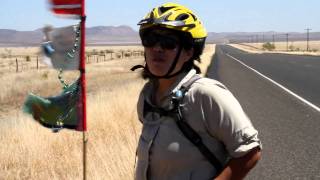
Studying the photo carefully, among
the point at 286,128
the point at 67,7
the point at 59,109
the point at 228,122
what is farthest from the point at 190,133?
the point at 286,128

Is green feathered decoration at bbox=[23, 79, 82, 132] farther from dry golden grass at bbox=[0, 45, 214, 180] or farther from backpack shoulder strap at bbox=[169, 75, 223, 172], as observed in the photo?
dry golden grass at bbox=[0, 45, 214, 180]

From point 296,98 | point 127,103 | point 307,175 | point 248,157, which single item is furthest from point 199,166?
point 296,98

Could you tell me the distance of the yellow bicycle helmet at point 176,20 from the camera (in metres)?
2.42

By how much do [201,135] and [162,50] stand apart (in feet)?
1.36

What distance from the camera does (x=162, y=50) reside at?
2.47 m

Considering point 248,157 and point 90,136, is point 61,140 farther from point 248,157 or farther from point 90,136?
point 248,157

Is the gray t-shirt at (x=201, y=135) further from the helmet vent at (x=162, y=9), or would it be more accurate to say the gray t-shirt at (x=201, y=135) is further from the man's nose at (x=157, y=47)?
the helmet vent at (x=162, y=9)

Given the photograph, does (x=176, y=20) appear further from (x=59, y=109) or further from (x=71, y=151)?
(x=71, y=151)

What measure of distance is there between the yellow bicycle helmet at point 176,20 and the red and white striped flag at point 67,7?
4.07 feet

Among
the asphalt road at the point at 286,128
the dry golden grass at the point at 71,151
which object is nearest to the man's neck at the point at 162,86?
the dry golden grass at the point at 71,151

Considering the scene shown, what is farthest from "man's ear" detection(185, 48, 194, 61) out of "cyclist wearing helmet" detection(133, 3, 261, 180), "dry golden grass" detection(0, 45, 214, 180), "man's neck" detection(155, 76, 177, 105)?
"dry golden grass" detection(0, 45, 214, 180)

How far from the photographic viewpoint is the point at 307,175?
698cm

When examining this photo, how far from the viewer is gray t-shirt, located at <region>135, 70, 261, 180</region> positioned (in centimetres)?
228

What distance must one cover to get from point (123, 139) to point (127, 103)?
426 cm
